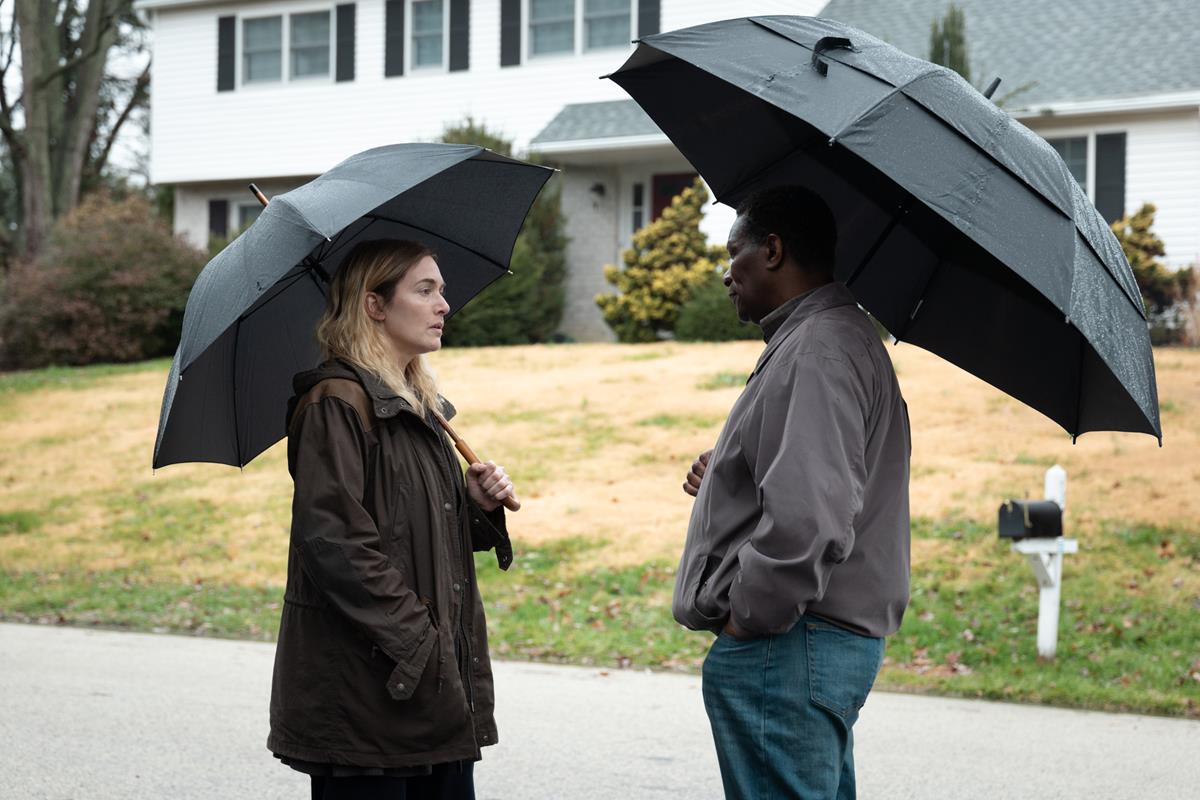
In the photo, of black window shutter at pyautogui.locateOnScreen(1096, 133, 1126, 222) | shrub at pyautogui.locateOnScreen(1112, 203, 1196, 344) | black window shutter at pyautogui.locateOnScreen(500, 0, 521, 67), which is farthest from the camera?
black window shutter at pyautogui.locateOnScreen(500, 0, 521, 67)

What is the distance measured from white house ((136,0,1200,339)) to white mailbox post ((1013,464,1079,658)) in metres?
13.2

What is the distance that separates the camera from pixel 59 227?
23797 millimetres

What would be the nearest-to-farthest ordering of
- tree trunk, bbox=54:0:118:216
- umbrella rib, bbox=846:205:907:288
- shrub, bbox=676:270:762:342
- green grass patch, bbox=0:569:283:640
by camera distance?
umbrella rib, bbox=846:205:907:288 < green grass patch, bbox=0:569:283:640 < shrub, bbox=676:270:762:342 < tree trunk, bbox=54:0:118:216

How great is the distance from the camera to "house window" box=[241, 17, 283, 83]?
26781mm

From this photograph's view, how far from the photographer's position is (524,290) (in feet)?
71.3

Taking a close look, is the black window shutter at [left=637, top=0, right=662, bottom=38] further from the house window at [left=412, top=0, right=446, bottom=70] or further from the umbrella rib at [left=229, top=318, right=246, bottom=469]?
the umbrella rib at [left=229, top=318, right=246, bottom=469]

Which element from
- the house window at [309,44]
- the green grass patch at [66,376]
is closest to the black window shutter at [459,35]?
the house window at [309,44]

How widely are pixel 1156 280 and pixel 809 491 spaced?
18.1 meters

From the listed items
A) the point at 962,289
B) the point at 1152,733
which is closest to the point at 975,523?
the point at 1152,733

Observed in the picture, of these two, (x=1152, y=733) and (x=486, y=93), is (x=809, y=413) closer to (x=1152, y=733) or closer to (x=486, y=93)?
(x=1152, y=733)

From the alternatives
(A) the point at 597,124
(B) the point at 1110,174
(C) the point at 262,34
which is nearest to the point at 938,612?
(B) the point at 1110,174

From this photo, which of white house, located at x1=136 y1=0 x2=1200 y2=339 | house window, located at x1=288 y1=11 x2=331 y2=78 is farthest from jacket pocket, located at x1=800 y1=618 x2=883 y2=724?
house window, located at x1=288 y1=11 x2=331 y2=78

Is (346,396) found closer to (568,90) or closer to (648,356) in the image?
(648,356)

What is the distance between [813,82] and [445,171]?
4.19 ft
